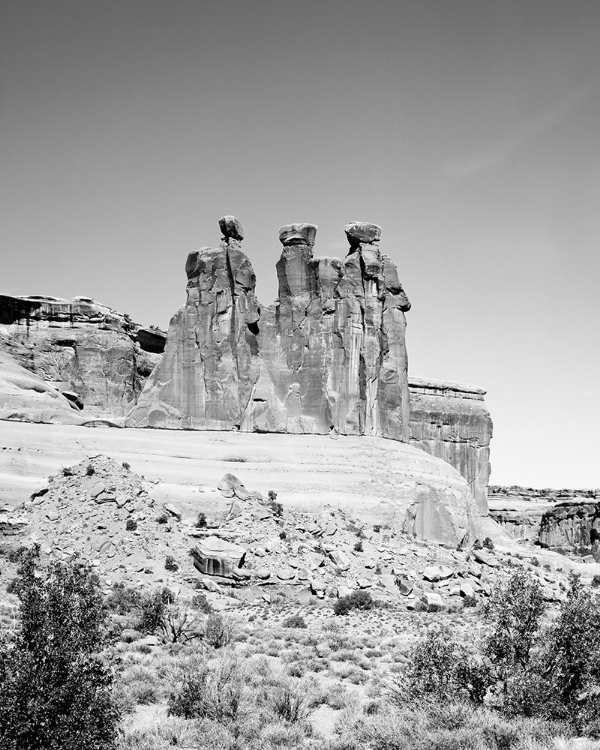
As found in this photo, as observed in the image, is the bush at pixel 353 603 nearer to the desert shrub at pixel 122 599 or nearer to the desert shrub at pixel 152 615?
the desert shrub at pixel 152 615

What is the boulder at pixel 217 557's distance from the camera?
34.6m

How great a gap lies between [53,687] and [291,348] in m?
45.1

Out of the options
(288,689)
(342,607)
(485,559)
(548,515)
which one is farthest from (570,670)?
(548,515)

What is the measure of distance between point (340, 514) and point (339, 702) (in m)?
28.0

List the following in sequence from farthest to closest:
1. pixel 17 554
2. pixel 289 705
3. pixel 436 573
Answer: pixel 436 573 → pixel 17 554 → pixel 289 705

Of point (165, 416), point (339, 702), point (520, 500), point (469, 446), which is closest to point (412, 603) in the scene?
point (339, 702)

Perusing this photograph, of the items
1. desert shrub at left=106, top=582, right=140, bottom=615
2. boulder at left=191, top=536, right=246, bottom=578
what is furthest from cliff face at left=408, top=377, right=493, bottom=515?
desert shrub at left=106, top=582, right=140, bottom=615

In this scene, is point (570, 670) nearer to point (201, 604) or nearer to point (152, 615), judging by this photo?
point (152, 615)

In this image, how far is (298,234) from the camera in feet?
189

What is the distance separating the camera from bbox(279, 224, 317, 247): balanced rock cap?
189ft

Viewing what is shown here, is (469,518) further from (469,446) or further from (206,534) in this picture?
(469,446)

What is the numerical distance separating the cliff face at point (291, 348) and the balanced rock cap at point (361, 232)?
0.25ft

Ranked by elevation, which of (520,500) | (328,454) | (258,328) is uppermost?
(258,328)

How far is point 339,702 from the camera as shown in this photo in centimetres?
1725
